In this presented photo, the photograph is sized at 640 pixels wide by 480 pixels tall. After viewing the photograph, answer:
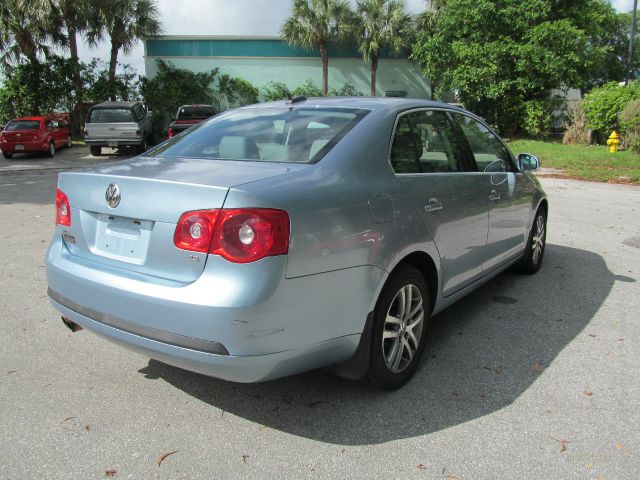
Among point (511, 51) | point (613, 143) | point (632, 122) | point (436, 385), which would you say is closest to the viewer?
point (436, 385)

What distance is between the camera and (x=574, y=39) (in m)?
23.0

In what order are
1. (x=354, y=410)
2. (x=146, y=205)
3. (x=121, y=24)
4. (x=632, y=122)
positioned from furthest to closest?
(x=121, y=24) → (x=632, y=122) → (x=354, y=410) → (x=146, y=205)

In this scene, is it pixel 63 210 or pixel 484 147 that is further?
pixel 484 147

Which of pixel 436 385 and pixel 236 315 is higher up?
pixel 236 315

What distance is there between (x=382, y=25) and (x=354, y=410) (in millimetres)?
32158

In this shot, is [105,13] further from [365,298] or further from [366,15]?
[365,298]

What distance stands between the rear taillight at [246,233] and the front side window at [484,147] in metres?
2.33

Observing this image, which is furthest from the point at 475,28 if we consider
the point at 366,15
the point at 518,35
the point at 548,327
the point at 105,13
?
the point at 548,327

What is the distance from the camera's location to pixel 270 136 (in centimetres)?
340

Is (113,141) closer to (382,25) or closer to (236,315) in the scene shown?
(382,25)

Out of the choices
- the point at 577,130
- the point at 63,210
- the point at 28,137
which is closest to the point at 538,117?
the point at 577,130

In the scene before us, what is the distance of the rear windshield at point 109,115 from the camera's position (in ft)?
68.0

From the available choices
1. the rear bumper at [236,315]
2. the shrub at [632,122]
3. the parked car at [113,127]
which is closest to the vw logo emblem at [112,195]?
the rear bumper at [236,315]

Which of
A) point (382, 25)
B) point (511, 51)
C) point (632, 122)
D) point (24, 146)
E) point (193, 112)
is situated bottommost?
point (24, 146)
